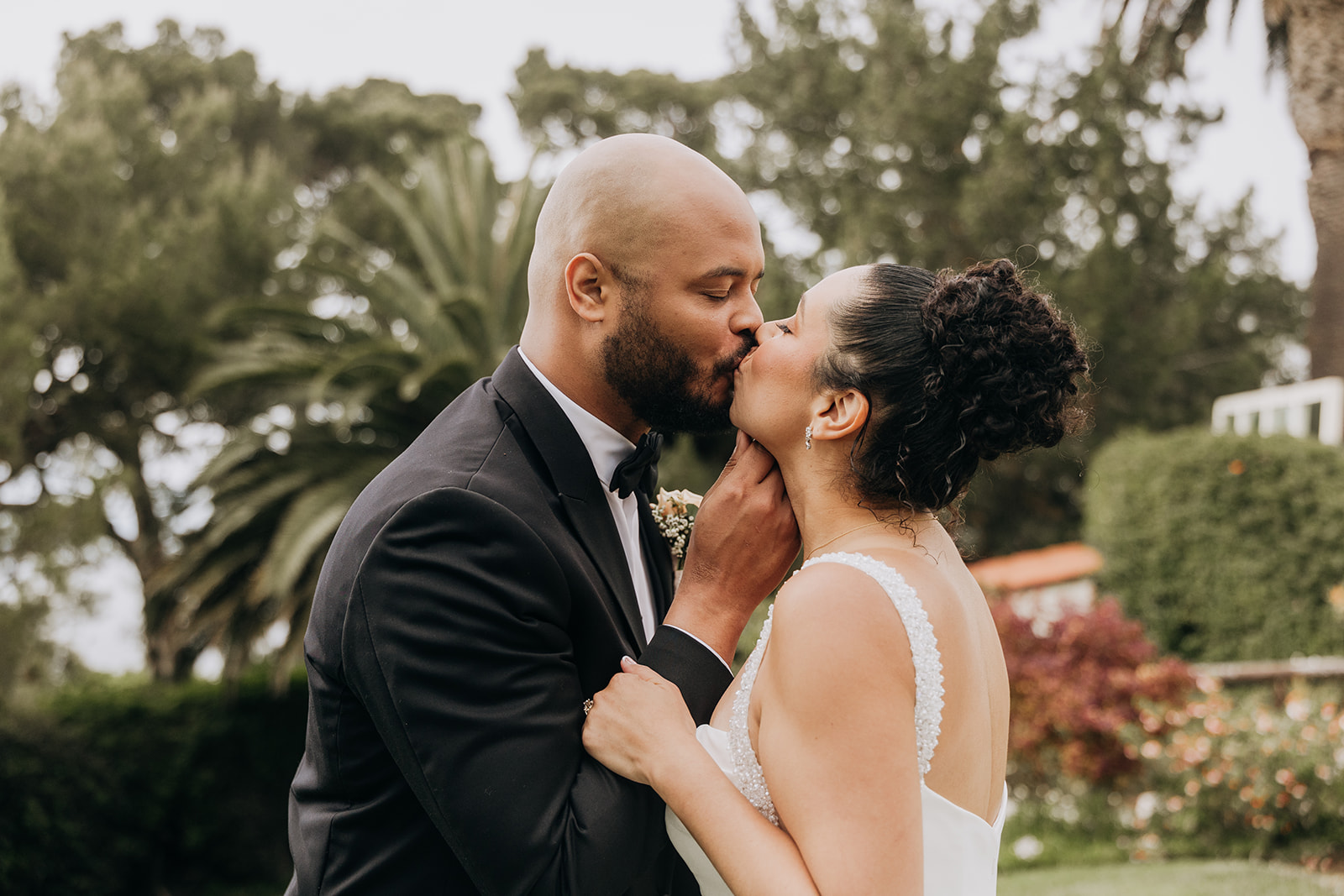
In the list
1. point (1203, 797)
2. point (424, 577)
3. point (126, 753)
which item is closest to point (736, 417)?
point (424, 577)

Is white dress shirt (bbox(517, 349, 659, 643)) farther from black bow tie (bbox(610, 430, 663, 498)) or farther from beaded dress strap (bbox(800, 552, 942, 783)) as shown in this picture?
beaded dress strap (bbox(800, 552, 942, 783))

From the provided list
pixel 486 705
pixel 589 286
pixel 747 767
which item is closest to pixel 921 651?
pixel 747 767

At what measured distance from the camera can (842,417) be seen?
227cm

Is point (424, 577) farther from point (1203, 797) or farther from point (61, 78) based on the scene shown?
point (61, 78)

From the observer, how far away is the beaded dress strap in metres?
2.06

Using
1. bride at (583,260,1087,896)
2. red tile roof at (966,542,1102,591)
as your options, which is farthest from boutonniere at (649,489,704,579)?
red tile roof at (966,542,1102,591)

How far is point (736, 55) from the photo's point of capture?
2856cm

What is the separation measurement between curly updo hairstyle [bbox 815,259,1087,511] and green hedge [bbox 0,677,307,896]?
10.1m

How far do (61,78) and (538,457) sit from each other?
19.6 meters

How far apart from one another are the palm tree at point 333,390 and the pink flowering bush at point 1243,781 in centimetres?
678

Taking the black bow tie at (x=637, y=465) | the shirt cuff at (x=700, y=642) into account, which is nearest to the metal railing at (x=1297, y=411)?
the black bow tie at (x=637, y=465)

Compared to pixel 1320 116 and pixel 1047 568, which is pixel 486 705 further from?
Answer: pixel 1047 568

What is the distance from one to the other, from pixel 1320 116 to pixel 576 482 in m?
16.0

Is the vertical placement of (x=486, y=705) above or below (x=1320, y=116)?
above
